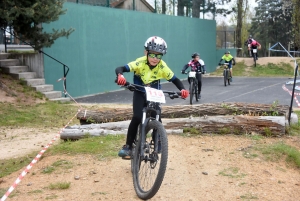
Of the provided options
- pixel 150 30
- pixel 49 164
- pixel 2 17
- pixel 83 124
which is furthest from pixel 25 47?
pixel 49 164

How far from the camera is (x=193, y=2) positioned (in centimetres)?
2870

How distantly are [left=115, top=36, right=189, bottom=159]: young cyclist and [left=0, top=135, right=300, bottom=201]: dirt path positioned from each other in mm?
592

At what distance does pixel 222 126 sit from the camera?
7.75 metres

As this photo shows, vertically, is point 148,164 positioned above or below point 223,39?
below

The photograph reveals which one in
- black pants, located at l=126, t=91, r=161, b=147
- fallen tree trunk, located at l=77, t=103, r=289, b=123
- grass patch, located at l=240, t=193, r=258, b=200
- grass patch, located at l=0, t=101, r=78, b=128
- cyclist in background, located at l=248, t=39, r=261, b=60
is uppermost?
cyclist in background, located at l=248, t=39, r=261, b=60

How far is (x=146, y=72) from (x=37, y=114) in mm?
7646

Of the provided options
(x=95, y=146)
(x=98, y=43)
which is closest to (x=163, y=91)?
(x=95, y=146)

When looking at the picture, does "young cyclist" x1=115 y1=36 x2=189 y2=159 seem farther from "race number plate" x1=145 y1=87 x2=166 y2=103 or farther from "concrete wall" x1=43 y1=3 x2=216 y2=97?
"concrete wall" x1=43 y1=3 x2=216 y2=97

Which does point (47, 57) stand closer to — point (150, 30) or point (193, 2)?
point (150, 30)

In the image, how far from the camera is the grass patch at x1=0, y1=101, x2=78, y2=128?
11.4 m

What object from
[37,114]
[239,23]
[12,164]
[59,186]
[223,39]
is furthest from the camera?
[239,23]

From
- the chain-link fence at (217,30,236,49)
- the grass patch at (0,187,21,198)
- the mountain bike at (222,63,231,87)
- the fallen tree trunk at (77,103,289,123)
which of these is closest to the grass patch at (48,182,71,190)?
the grass patch at (0,187,21,198)

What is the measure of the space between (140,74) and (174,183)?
1.46m

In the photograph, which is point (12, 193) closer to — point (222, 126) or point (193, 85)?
point (222, 126)
